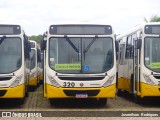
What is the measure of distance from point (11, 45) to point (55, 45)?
1642 millimetres

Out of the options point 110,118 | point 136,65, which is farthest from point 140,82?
point 110,118

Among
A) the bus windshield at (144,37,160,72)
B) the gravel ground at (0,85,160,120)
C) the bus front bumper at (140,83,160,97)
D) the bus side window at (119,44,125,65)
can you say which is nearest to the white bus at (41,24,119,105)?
the gravel ground at (0,85,160,120)

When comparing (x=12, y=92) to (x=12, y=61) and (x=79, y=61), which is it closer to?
(x=12, y=61)

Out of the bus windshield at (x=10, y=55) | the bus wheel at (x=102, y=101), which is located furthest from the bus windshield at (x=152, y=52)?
the bus windshield at (x=10, y=55)

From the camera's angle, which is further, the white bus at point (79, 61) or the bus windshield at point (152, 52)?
the bus windshield at point (152, 52)

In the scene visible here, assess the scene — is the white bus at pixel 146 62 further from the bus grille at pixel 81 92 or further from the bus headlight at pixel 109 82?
the bus grille at pixel 81 92

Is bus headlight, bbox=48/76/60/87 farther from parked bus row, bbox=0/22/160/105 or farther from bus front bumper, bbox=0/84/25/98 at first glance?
bus front bumper, bbox=0/84/25/98

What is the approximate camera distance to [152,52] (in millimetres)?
18734

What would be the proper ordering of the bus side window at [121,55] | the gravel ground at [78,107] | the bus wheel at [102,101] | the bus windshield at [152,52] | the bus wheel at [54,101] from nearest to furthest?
the gravel ground at [78,107] < the bus windshield at [152,52] < the bus wheel at [54,101] < the bus wheel at [102,101] < the bus side window at [121,55]

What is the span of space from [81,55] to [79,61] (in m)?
0.23

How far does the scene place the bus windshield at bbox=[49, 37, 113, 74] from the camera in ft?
58.7

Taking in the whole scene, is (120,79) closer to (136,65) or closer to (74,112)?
(136,65)

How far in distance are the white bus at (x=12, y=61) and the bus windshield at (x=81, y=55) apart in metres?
1.18

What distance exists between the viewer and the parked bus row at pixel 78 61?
1777cm
